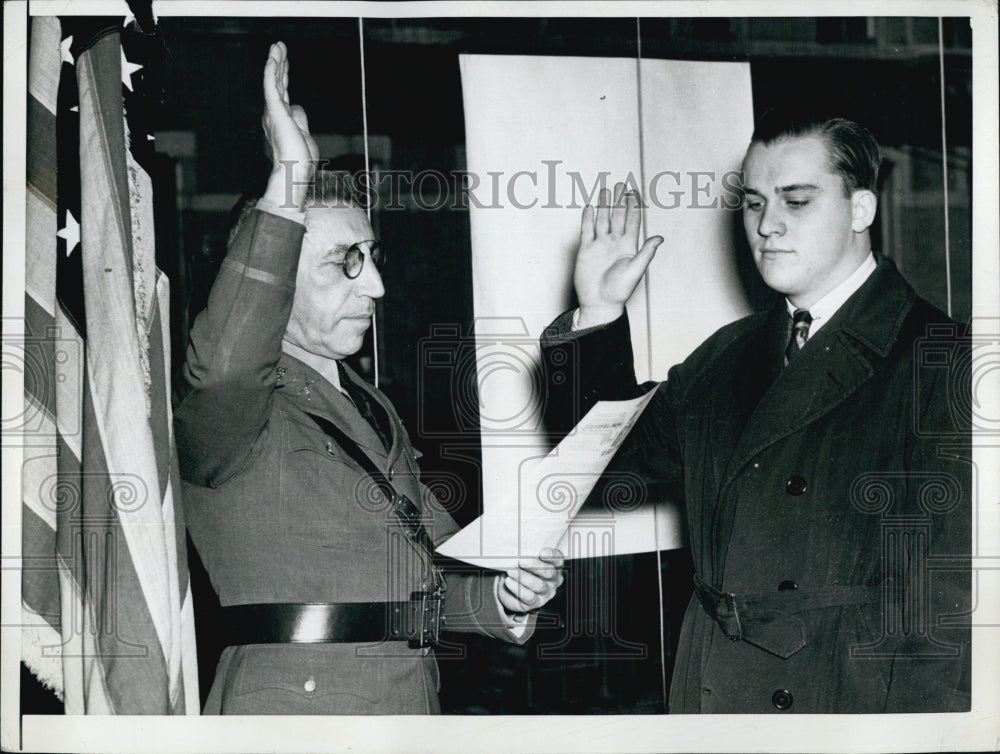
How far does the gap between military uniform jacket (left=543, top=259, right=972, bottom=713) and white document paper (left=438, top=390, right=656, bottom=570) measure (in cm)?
6

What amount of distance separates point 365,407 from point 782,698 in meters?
0.98

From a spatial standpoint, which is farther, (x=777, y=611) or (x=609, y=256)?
(x=609, y=256)

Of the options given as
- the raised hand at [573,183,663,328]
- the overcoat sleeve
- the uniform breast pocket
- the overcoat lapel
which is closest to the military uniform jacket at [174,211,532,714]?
the uniform breast pocket

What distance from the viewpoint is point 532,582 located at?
2135 mm

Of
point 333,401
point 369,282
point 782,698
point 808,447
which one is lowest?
point 782,698

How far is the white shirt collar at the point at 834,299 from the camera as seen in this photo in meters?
2.11

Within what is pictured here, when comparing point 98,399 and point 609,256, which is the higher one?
point 609,256

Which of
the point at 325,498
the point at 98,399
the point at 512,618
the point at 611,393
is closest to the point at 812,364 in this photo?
the point at 611,393

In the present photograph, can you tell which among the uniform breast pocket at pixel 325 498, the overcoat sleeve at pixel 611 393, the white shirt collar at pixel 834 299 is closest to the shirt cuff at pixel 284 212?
the uniform breast pocket at pixel 325 498

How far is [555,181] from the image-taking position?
→ 216 cm

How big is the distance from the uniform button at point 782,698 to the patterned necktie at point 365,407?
2.89ft

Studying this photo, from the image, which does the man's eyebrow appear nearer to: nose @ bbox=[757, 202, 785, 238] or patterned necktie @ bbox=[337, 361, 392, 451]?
patterned necktie @ bbox=[337, 361, 392, 451]

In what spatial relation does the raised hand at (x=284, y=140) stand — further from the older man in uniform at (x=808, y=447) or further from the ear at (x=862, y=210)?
the ear at (x=862, y=210)

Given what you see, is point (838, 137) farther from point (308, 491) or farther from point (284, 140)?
point (308, 491)
